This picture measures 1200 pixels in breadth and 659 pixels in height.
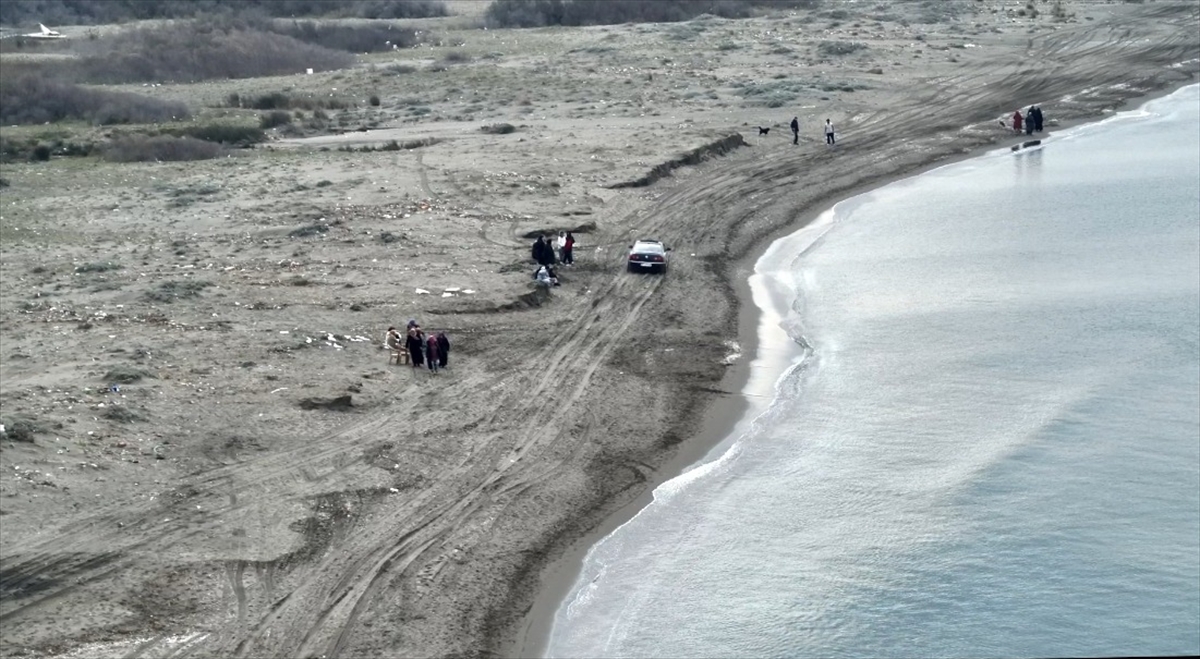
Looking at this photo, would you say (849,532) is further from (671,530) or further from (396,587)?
(396,587)

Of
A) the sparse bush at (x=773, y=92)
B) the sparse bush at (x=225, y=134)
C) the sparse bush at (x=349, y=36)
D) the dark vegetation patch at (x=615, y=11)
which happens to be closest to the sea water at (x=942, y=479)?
the sparse bush at (x=773, y=92)

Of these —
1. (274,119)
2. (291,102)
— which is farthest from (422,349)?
(291,102)

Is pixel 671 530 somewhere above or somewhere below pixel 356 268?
below

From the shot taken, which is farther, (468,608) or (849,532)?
(849,532)

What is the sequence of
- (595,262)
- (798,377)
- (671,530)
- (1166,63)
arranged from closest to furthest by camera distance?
(671,530), (798,377), (595,262), (1166,63)

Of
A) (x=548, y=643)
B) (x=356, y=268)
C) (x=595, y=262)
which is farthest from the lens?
(x=595, y=262)

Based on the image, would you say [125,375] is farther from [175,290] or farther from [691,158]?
[691,158]

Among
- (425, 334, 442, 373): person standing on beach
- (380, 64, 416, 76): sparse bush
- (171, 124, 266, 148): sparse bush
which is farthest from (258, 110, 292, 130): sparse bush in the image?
(425, 334, 442, 373): person standing on beach

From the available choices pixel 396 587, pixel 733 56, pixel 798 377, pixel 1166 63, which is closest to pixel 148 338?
pixel 396 587

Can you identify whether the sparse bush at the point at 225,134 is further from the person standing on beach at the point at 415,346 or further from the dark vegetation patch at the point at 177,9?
the dark vegetation patch at the point at 177,9
